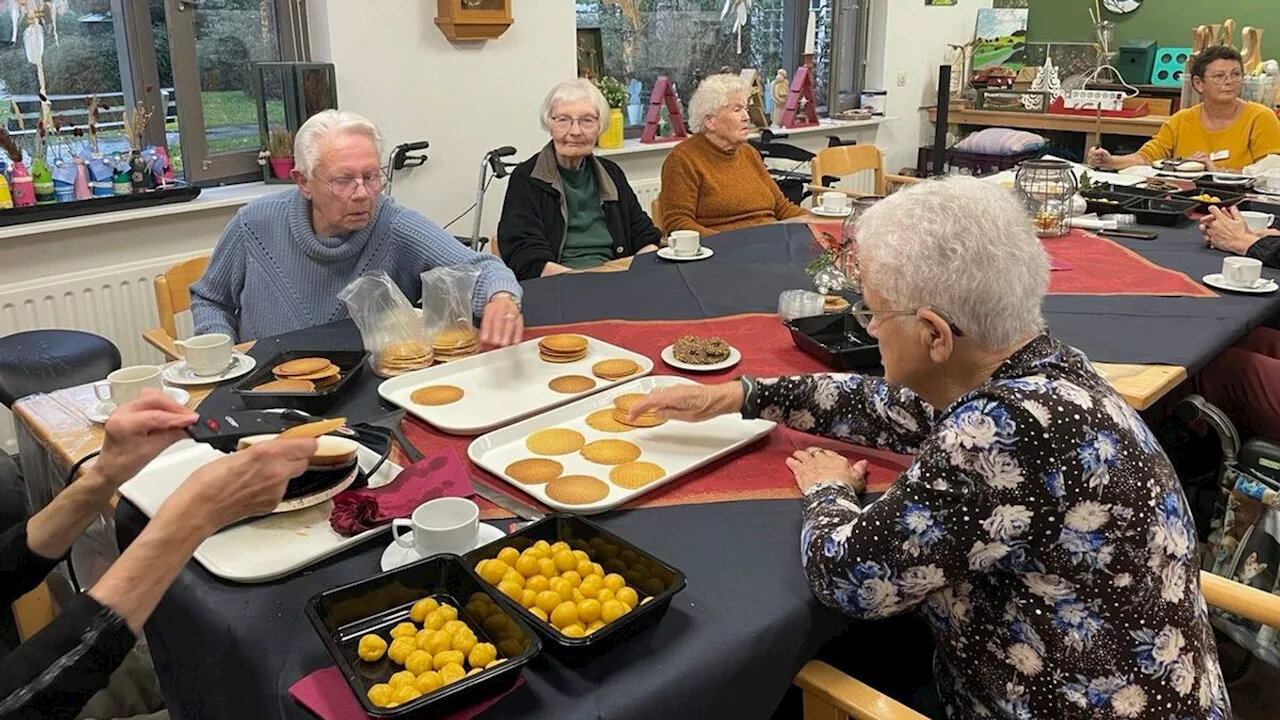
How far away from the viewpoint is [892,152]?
5957 millimetres

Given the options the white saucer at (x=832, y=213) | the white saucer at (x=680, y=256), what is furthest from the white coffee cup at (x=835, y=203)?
the white saucer at (x=680, y=256)

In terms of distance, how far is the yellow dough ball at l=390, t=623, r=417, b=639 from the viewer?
1032 mm

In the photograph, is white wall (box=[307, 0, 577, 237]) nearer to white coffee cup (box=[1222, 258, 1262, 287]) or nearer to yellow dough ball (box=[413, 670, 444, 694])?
white coffee cup (box=[1222, 258, 1262, 287])

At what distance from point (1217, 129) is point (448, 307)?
4.00m

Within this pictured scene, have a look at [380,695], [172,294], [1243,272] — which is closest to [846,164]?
[1243,272]

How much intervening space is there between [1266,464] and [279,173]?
3146 millimetres

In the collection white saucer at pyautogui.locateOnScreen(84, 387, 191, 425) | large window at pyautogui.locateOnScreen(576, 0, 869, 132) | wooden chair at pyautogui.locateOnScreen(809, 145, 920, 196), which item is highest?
large window at pyautogui.locateOnScreen(576, 0, 869, 132)

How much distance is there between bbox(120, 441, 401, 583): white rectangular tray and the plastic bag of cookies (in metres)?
0.43

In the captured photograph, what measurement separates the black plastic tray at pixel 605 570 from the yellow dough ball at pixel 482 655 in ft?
0.17

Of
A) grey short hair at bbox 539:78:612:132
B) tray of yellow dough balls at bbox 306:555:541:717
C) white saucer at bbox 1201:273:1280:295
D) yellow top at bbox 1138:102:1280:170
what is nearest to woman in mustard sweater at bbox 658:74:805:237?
grey short hair at bbox 539:78:612:132

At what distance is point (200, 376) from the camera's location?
1779 millimetres

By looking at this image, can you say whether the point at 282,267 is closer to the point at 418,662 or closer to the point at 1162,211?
the point at 418,662

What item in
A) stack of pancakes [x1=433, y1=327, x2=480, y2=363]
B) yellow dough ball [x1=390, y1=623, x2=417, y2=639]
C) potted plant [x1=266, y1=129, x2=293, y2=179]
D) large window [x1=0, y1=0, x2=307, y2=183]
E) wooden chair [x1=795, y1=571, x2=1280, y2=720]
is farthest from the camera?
potted plant [x1=266, y1=129, x2=293, y2=179]

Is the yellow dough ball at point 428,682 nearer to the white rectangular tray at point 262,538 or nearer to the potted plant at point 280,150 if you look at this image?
the white rectangular tray at point 262,538
